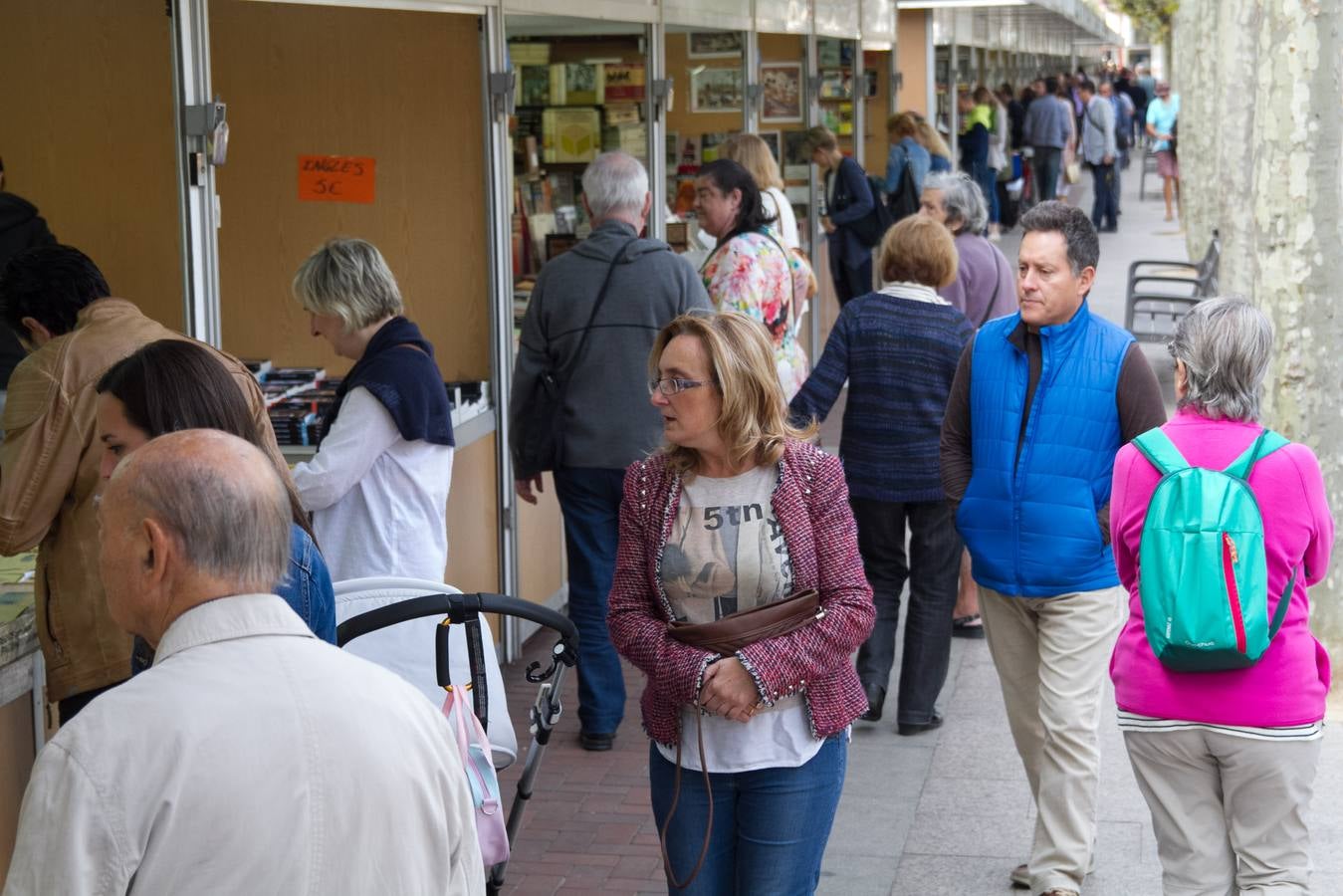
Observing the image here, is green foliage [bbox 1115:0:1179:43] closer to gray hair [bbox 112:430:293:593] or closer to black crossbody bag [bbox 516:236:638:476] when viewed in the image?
black crossbody bag [bbox 516:236:638:476]

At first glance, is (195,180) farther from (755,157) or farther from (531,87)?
(531,87)

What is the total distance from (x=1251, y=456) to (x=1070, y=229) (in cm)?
110

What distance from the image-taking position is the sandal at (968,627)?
24.4ft

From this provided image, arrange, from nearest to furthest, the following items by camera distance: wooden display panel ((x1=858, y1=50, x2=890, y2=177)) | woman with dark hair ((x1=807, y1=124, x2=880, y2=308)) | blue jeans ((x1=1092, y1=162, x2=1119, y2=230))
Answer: woman with dark hair ((x1=807, y1=124, x2=880, y2=308)) < wooden display panel ((x1=858, y1=50, x2=890, y2=177)) < blue jeans ((x1=1092, y1=162, x2=1119, y2=230))

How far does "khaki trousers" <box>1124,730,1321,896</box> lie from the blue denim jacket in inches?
69.8

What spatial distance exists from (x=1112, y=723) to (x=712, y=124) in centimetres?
615

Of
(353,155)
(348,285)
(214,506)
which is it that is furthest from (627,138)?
(214,506)

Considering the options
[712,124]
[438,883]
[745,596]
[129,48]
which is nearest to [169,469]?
[438,883]

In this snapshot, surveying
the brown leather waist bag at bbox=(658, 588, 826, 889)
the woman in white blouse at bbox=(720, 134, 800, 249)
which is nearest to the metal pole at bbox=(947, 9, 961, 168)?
the woman in white blouse at bbox=(720, 134, 800, 249)

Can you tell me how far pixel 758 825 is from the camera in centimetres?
333

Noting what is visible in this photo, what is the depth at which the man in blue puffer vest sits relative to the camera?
438 centimetres

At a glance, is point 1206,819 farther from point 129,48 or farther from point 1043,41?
point 1043,41

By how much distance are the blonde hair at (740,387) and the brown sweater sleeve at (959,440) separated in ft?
4.21

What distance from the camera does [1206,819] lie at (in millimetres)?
3670
